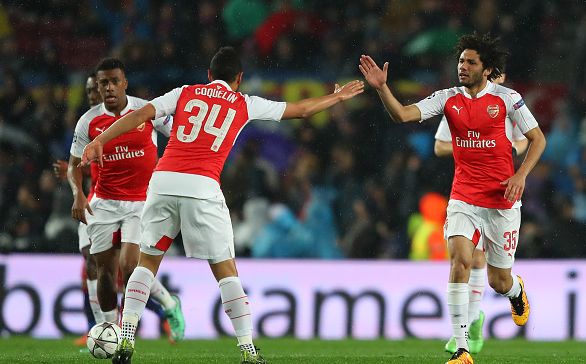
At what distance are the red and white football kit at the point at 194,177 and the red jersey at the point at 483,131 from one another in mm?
1585

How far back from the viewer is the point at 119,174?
23.1 ft

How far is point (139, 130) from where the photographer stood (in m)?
6.96

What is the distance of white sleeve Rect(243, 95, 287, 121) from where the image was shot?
18.5ft

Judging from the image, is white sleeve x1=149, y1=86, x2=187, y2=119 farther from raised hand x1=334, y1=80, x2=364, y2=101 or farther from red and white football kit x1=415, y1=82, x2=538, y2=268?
red and white football kit x1=415, y1=82, x2=538, y2=268

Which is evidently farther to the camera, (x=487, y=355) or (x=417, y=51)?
(x=417, y=51)

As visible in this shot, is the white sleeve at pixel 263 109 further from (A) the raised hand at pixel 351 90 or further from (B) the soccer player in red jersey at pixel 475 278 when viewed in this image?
(B) the soccer player in red jersey at pixel 475 278

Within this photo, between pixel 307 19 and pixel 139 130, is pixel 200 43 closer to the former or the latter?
pixel 307 19

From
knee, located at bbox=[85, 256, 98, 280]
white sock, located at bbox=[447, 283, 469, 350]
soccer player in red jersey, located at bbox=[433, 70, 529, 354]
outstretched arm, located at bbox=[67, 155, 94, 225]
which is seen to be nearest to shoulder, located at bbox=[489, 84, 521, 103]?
soccer player in red jersey, located at bbox=[433, 70, 529, 354]

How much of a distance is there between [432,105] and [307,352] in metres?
2.59

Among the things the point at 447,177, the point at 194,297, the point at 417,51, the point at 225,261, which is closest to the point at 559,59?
the point at 417,51

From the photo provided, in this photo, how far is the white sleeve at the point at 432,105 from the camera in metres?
6.17

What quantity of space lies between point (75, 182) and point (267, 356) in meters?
2.09

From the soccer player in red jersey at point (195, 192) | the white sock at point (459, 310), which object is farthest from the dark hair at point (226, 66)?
the white sock at point (459, 310)

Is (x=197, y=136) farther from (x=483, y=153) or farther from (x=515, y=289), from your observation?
(x=515, y=289)
